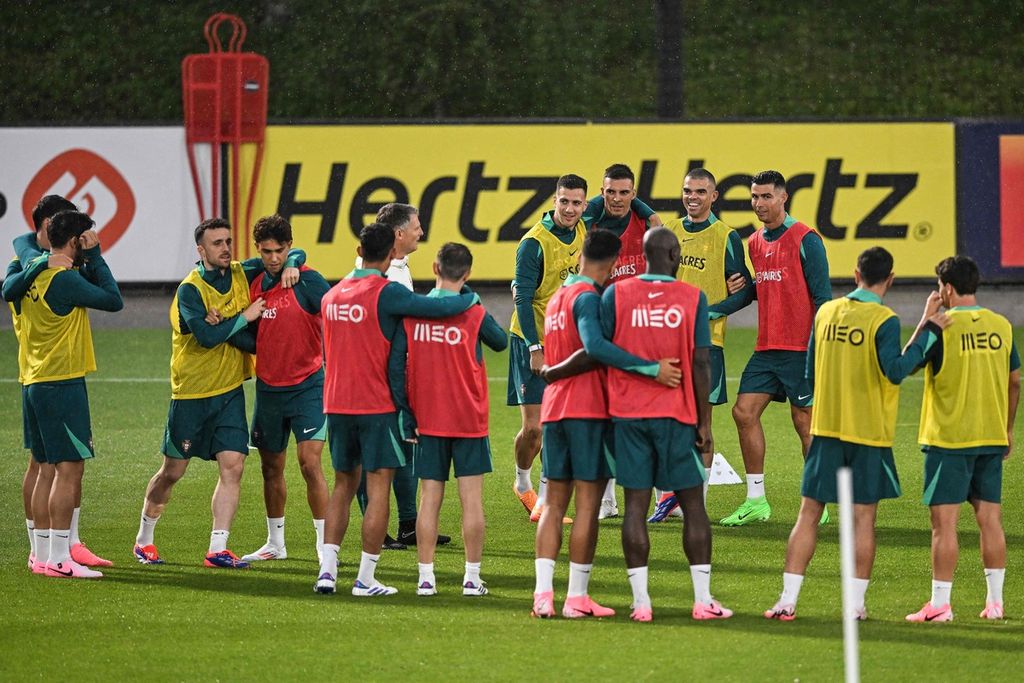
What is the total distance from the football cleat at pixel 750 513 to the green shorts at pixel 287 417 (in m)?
2.92

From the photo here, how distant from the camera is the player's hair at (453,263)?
7.98 m

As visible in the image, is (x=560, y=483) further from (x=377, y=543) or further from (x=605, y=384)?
(x=377, y=543)

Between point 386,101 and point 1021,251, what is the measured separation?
11.7 metres

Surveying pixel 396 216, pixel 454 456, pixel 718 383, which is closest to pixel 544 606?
pixel 454 456

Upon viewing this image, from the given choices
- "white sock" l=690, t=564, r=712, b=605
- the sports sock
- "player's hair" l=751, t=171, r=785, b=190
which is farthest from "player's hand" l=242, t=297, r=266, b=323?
"player's hair" l=751, t=171, r=785, b=190

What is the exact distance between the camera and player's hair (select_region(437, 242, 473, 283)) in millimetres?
7980

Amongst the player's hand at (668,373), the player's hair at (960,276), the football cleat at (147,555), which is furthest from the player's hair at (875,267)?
the football cleat at (147,555)

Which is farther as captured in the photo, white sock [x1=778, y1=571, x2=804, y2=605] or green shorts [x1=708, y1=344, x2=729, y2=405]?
green shorts [x1=708, y1=344, x2=729, y2=405]

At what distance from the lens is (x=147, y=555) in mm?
9148

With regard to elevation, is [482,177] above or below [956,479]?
above

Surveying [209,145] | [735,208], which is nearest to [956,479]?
[735,208]

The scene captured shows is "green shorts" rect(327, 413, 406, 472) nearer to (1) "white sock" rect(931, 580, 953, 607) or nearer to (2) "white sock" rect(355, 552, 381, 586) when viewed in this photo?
(2) "white sock" rect(355, 552, 381, 586)

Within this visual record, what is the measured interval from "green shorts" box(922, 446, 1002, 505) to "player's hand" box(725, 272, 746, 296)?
2.79 metres

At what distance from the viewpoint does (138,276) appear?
20.9 metres
